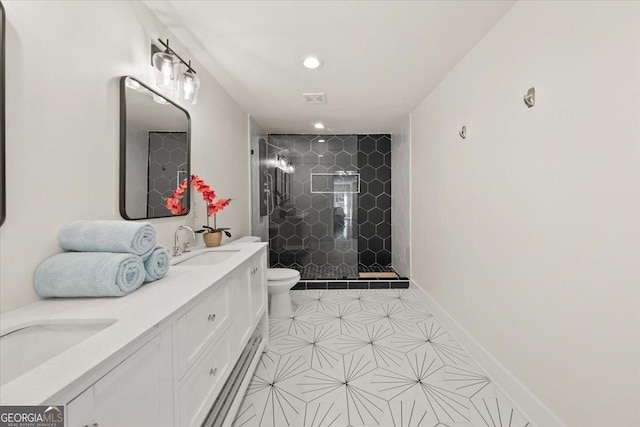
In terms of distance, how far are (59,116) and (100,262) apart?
0.54m

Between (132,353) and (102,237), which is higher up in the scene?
(102,237)

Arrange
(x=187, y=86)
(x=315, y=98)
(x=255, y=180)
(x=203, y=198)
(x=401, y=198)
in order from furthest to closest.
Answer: (x=401, y=198), (x=255, y=180), (x=315, y=98), (x=203, y=198), (x=187, y=86)

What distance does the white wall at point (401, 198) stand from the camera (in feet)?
10.9

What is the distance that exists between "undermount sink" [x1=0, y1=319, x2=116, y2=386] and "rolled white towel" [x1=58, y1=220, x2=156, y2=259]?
0.27 meters

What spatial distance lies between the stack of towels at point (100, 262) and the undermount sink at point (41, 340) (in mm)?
133

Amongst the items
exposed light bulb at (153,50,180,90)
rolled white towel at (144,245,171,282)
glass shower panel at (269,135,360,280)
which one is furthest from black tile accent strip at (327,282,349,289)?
exposed light bulb at (153,50,180,90)

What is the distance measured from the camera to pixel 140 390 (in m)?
0.70

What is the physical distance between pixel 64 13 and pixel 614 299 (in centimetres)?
216

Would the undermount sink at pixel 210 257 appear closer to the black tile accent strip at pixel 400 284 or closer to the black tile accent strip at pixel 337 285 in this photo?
the black tile accent strip at pixel 337 285

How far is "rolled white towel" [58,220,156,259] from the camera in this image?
94 centimetres

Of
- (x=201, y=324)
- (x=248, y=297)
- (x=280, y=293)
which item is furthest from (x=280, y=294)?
(x=201, y=324)

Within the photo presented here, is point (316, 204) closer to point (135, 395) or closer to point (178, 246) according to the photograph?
point (178, 246)

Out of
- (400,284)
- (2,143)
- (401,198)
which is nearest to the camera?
(2,143)

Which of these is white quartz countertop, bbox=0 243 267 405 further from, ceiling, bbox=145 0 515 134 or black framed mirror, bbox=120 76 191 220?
ceiling, bbox=145 0 515 134
